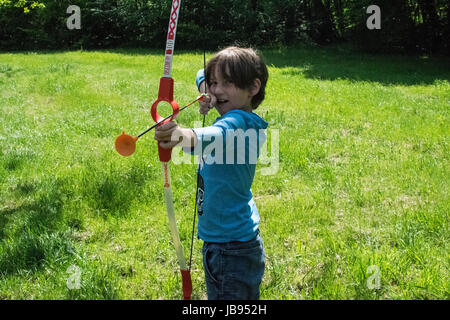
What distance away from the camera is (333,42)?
19.1 metres

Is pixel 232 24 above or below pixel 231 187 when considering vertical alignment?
above

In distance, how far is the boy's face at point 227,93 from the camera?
2098 mm

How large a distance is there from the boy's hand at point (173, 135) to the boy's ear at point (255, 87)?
2.07ft

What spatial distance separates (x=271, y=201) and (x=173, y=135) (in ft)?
8.68

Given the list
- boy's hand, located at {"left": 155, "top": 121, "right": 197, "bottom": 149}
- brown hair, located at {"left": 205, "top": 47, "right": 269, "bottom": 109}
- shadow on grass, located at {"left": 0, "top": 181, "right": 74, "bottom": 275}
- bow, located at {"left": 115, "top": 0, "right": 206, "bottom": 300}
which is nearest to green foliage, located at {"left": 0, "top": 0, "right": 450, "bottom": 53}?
shadow on grass, located at {"left": 0, "top": 181, "right": 74, "bottom": 275}

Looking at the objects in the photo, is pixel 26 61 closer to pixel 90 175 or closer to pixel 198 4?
pixel 198 4

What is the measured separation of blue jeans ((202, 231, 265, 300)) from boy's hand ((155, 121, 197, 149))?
2.25 ft

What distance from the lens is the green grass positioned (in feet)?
9.51

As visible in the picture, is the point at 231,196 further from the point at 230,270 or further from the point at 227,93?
the point at 227,93

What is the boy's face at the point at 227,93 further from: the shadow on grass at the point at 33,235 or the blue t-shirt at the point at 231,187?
the shadow on grass at the point at 33,235

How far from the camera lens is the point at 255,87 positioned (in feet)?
7.09

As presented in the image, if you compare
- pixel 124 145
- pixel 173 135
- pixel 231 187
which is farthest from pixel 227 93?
pixel 124 145
